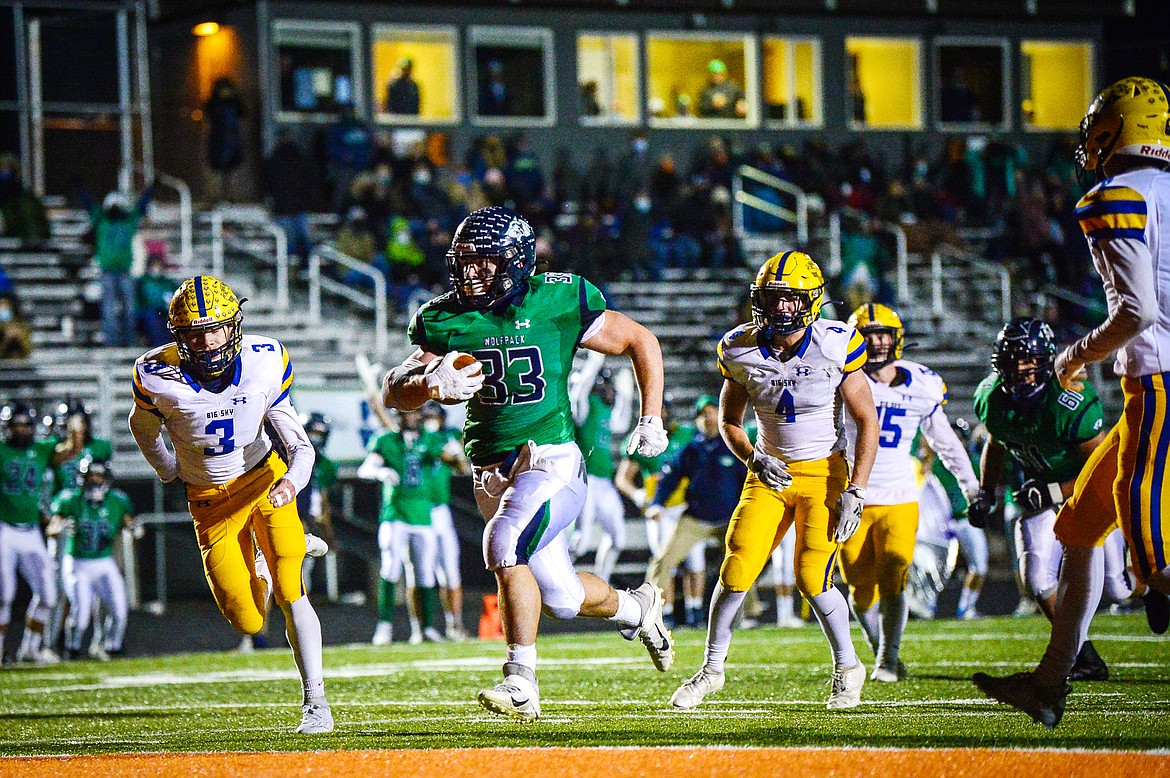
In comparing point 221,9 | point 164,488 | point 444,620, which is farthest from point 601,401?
point 221,9

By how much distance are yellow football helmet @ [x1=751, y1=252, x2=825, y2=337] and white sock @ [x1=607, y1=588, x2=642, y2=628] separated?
1.32 metres

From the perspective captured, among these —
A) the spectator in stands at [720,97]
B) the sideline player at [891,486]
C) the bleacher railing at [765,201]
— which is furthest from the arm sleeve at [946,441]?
the spectator in stands at [720,97]

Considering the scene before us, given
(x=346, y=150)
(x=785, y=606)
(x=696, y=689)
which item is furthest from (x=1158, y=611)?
(x=346, y=150)

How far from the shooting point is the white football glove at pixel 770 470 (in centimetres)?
713

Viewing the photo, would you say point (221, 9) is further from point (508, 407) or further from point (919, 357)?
point (508, 407)

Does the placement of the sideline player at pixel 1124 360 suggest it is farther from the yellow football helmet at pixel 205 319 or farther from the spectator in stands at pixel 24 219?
the spectator in stands at pixel 24 219

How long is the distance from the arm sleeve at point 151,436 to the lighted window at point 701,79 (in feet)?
59.0

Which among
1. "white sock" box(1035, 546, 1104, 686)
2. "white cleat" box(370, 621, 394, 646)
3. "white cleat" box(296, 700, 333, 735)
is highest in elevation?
"white sock" box(1035, 546, 1104, 686)

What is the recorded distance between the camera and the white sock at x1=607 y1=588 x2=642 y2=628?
677 centimetres

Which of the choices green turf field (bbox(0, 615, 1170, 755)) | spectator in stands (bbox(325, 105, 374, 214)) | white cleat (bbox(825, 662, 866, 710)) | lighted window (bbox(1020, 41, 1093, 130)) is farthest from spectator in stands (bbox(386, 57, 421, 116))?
white cleat (bbox(825, 662, 866, 710))

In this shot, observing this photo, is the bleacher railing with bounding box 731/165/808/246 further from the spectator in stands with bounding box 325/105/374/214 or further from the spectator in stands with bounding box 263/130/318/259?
the spectator in stands with bounding box 263/130/318/259

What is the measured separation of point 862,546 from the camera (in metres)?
8.46

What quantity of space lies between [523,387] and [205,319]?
1.38 metres

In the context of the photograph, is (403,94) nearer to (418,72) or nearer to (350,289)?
(418,72)
